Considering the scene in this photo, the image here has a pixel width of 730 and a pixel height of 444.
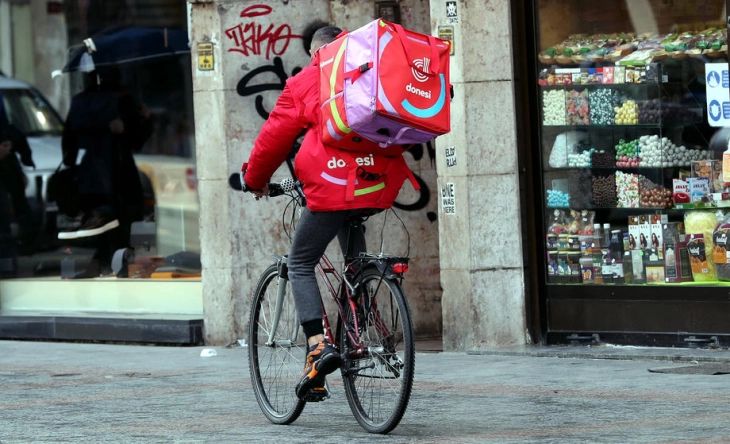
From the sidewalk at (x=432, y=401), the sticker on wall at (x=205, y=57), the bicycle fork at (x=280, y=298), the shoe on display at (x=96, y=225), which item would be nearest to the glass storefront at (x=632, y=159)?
the sidewalk at (x=432, y=401)

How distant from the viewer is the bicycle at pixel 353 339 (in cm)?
634

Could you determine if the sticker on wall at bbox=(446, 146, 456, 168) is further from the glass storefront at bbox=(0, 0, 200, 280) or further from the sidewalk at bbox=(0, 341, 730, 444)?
the glass storefront at bbox=(0, 0, 200, 280)

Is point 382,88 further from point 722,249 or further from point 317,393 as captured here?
point 722,249

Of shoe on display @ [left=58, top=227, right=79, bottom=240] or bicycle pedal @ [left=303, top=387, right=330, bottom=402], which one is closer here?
bicycle pedal @ [left=303, top=387, right=330, bottom=402]

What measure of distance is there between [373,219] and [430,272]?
612 mm

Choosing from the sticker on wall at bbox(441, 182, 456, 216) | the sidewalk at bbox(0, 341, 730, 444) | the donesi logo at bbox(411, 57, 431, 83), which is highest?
the donesi logo at bbox(411, 57, 431, 83)

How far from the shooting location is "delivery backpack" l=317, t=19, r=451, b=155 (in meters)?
6.14

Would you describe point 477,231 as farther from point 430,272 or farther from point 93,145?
point 93,145

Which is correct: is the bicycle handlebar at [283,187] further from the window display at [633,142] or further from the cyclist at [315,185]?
the window display at [633,142]

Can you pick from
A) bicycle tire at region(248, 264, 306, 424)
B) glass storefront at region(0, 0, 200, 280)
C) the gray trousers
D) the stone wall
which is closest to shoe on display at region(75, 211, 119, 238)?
glass storefront at region(0, 0, 200, 280)

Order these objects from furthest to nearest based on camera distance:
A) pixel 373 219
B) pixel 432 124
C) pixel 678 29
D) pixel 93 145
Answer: pixel 93 145 < pixel 373 219 < pixel 678 29 < pixel 432 124

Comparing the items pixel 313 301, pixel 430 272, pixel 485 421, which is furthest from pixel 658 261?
pixel 313 301

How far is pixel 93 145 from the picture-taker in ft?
39.3

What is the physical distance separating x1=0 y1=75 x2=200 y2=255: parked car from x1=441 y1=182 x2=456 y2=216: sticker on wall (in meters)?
2.65
